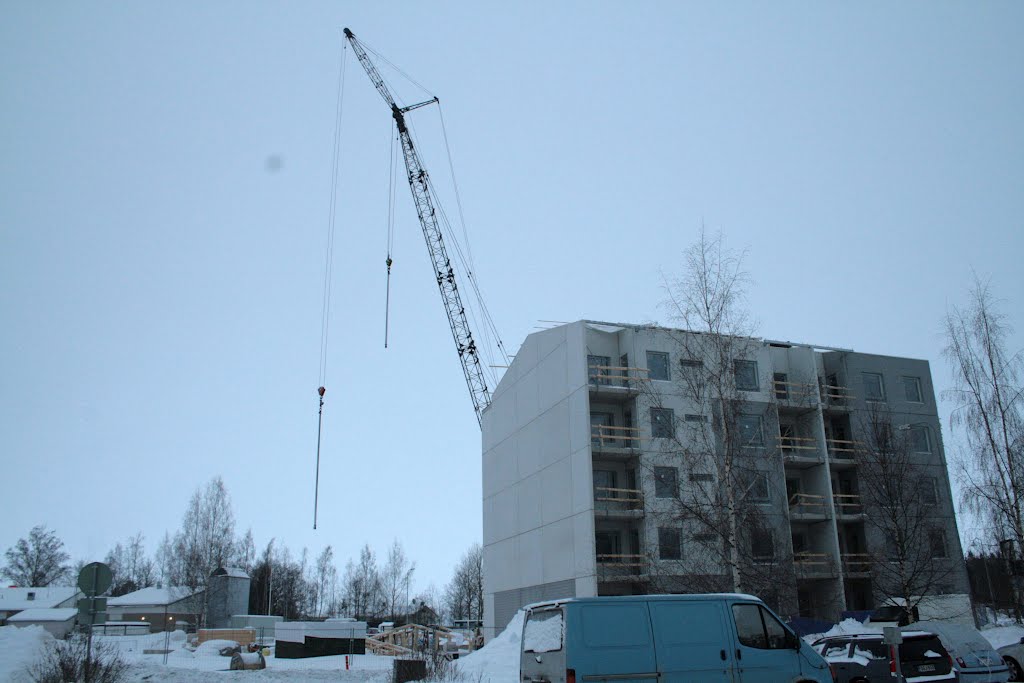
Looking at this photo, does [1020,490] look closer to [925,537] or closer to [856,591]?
[925,537]

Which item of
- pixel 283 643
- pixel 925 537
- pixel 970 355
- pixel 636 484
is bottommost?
pixel 283 643

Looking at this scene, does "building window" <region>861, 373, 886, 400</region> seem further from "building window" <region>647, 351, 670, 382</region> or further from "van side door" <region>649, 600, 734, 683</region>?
"van side door" <region>649, 600, 734, 683</region>

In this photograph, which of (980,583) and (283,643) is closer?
(283,643)

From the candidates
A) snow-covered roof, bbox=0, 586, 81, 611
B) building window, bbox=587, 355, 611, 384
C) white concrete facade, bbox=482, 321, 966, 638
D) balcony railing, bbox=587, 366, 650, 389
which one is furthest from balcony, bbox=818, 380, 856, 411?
snow-covered roof, bbox=0, 586, 81, 611

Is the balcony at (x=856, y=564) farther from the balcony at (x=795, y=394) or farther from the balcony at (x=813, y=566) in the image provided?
the balcony at (x=795, y=394)

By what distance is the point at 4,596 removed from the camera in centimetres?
9219

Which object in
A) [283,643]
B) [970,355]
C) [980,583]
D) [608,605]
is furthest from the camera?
[980,583]

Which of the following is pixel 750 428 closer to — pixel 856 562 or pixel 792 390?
pixel 792 390

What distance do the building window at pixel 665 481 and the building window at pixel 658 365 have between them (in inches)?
186

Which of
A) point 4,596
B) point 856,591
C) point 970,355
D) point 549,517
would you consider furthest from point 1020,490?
point 4,596

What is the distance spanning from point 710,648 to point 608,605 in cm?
184

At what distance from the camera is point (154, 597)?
9281cm

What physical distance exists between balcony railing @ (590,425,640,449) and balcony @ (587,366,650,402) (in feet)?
5.12

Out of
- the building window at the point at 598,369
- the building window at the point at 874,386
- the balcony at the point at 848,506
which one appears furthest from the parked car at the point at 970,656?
the building window at the point at 874,386
